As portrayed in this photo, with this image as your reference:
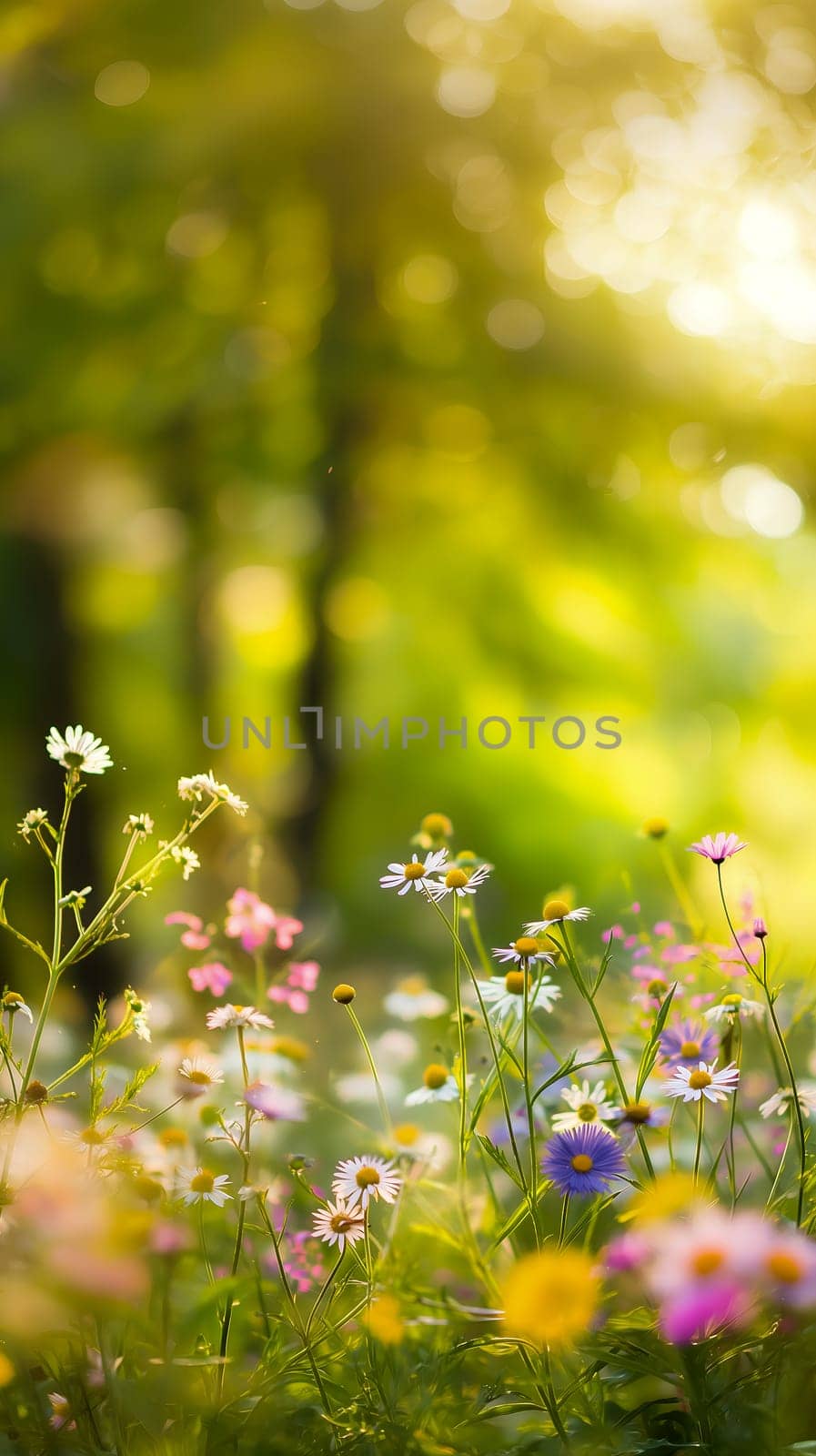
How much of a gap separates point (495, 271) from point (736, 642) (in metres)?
0.67

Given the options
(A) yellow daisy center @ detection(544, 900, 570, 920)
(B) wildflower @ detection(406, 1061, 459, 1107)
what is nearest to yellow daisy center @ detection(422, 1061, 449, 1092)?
(B) wildflower @ detection(406, 1061, 459, 1107)

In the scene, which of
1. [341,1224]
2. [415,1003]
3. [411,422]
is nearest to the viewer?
[341,1224]

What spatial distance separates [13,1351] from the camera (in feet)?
1.19

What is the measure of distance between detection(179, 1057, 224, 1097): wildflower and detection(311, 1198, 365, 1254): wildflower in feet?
0.21

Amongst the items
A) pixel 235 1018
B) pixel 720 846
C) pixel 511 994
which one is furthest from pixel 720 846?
pixel 235 1018

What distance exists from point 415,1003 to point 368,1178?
0.23m

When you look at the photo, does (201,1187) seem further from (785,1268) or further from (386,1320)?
(785,1268)

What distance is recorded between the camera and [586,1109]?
1.34 feet

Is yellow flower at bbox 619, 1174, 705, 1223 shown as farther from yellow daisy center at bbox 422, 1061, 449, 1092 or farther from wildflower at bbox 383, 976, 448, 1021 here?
wildflower at bbox 383, 976, 448, 1021

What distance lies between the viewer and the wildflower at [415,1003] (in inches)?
23.4

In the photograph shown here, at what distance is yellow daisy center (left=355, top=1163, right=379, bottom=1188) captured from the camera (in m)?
0.38

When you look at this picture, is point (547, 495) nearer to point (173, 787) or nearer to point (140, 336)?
point (140, 336)

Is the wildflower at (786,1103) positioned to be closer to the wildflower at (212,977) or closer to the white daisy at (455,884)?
the white daisy at (455,884)

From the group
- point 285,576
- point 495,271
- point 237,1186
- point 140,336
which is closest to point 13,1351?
point 237,1186
